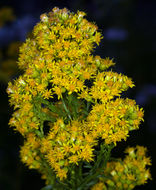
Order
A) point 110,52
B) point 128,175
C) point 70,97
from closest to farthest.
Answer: point 70,97 < point 128,175 < point 110,52

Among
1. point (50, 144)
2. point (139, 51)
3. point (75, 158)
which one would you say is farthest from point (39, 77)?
point (139, 51)

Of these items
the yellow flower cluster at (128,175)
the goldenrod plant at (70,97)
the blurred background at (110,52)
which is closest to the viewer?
the goldenrod plant at (70,97)

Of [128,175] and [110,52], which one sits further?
[110,52]

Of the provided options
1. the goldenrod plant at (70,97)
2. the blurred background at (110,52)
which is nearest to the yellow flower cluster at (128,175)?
the goldenrod plant at (70,97)

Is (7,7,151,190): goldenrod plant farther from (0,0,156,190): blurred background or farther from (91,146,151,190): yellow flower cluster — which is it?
(0,0,156,190): blurred background

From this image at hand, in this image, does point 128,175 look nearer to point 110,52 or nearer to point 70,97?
point 70,97

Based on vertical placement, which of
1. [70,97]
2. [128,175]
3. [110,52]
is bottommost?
[128,175]

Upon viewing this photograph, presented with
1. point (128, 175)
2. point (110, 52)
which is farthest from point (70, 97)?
point (110, 52)

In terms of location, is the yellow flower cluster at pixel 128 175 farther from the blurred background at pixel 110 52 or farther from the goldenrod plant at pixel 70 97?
the blurred background at pixel 110 52

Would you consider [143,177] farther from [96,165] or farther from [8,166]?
[8,166]
